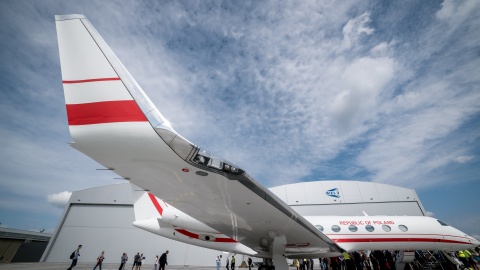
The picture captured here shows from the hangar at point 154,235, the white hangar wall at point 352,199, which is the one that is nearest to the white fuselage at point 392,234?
the white hangar wall at point 352,199

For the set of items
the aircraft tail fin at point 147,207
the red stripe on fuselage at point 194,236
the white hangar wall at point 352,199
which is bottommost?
the red stripe on fuselage at point 194,236

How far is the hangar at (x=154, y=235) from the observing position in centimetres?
2148

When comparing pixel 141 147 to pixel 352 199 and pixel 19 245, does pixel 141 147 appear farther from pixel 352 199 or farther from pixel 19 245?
pixel 19 245

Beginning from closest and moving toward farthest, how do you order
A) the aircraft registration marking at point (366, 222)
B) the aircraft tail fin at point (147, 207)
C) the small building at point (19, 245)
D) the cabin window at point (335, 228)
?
the aircraft tail fin at point (147, 207) → the cabin window at point (335, 228) → the aircraft registration marking at point (366, 222) → the small building at point (19, 245)

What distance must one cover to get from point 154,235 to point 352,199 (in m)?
20.3

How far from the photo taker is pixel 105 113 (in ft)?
7.94

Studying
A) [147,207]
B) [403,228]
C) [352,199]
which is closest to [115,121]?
[147,207]

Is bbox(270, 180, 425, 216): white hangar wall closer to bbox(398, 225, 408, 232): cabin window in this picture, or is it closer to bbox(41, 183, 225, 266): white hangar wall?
bbox(41, 183, 225, 266): white hangar wall

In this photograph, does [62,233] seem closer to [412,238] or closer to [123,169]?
[123,169]

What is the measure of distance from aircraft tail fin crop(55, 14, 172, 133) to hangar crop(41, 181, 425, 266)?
886 inches

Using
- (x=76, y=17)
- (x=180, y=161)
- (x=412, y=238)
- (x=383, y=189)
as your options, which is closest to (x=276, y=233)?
(x=180, y=161)

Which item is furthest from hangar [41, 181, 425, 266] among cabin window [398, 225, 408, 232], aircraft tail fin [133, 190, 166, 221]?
aircraft tail fin [133, 190, 166, 221]

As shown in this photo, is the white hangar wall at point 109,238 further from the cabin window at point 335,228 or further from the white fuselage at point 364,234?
the cabin window at point 335,228

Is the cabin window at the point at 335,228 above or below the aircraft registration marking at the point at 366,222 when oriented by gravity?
below
